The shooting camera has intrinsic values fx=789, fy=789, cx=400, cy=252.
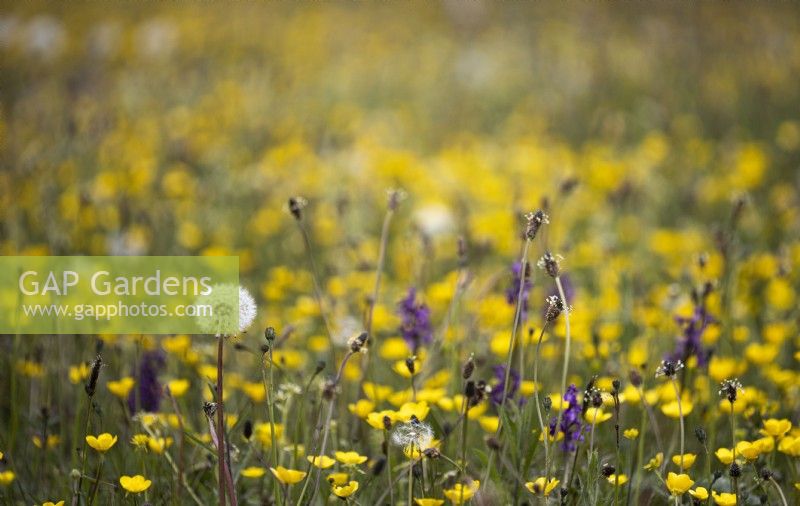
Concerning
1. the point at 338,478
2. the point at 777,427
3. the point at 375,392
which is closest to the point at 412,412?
the point at 338,478

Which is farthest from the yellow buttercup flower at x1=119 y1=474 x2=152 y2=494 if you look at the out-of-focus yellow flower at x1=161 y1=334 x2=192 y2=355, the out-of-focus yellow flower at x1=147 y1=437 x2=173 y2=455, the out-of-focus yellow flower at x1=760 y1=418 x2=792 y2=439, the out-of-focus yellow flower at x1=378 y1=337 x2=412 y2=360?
the out-of-focus yellow flower at x1=760 y1=418 x2=792 y2=439

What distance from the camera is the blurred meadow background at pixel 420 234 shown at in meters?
1.64

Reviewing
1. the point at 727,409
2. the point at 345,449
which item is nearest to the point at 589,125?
the point at 727,409

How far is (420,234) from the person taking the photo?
226 cm

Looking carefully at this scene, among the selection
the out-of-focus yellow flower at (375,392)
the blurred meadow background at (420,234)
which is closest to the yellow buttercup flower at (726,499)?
the blurred meadow background at (420,234)

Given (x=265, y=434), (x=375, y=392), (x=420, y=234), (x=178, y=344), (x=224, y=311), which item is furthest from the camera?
(x=420, y=234)

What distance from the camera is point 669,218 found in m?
4.10

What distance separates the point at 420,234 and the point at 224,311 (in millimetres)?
1032

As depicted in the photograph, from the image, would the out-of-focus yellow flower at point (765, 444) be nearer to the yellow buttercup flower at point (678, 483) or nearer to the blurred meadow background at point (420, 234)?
the blurred meadow background at point (420, 234)

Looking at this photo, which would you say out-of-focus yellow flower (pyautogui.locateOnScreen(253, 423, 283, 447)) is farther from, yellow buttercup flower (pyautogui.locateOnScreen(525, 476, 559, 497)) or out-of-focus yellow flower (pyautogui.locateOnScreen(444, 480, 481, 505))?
yellow buttercup flower (pyautogui.locateOnScreen(525, 476, 559, 497))

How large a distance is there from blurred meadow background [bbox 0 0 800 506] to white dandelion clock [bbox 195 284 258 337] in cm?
8

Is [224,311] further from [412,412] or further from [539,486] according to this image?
[539,486]

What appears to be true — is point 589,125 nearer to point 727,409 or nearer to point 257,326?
point 257,326

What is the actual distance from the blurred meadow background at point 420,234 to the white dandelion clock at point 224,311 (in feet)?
0.25
